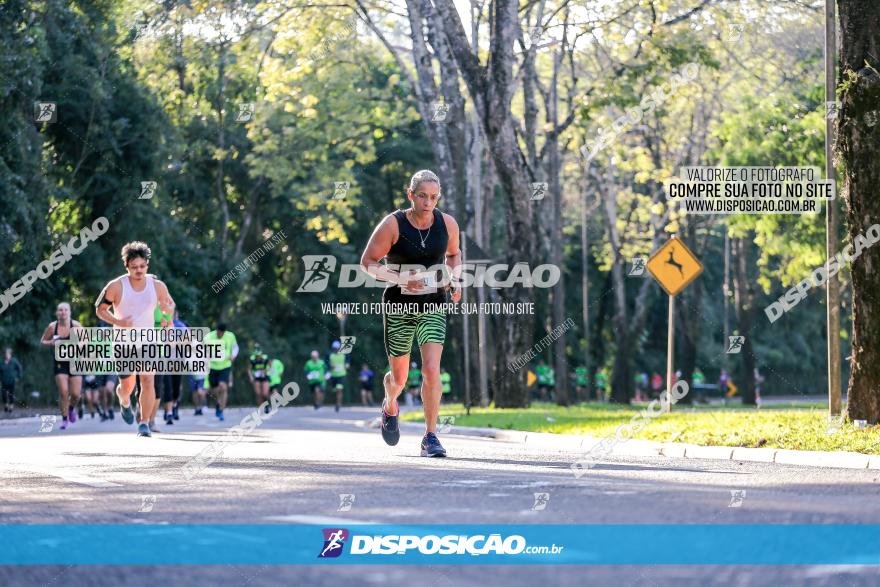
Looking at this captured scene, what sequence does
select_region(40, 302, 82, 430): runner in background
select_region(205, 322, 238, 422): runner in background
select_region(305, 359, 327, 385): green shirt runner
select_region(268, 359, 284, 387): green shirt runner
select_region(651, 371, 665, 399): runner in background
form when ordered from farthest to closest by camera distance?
select_region(651, 371, 665, 399): runner in background < select_region(305, 359, 327, 385): green shirt runner < select_region(268, 359, 284, 387): green shirt runner < select_region(205, 322, 238, 422): runner in background < select_region(40, 302, 82, 430): runner in background

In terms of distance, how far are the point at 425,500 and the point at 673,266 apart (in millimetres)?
15072

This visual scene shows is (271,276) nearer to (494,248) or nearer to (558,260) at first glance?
(494,248)

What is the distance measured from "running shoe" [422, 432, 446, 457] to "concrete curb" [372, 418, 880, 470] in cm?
198

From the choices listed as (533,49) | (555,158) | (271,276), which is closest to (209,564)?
(533,49)

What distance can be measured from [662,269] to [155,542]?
659 inches

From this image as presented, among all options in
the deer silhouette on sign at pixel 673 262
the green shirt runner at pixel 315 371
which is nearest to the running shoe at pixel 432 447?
the deer silhouette on sign at pixel 673 262

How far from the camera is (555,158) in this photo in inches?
1515

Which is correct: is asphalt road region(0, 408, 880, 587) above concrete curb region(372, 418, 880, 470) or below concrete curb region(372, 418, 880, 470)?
above

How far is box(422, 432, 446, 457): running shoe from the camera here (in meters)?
12.6

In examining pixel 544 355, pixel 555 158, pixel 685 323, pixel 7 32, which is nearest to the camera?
pixel 7 32

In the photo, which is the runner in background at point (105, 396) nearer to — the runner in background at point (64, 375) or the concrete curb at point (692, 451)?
the runner in background at point (64, 375)

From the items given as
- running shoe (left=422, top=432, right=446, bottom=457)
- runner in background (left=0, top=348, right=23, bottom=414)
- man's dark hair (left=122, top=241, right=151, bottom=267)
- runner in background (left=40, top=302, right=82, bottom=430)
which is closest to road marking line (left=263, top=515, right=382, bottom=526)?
running shoe (left=422, top=432, right=446, bottom=457)

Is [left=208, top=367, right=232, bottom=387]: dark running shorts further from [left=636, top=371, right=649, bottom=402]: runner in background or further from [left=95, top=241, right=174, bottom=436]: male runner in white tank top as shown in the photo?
[left=636, top=371, right=649, bottom=402]: runner in background

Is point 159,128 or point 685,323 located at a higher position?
point 159,128
